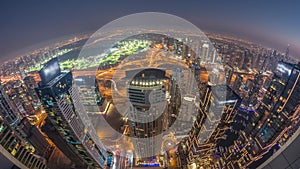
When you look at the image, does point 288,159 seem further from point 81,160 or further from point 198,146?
point 81,160

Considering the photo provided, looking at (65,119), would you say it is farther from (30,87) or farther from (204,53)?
(204,53)

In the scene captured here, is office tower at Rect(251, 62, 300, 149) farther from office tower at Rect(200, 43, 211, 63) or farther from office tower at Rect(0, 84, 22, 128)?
office tower at Rect(0, 84, 22, 128)

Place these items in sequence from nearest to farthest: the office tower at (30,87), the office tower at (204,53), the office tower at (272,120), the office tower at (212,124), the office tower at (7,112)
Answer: the office tower at (272,120) < the office tower at (212,124) < the office tower at (7,112) < the office tower at (30,87) < the office tower at (204,53)

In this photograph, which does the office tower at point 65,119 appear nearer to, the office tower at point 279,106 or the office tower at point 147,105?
the office tower at point 147,105

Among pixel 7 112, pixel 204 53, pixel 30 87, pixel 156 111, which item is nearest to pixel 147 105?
pixel 156 111

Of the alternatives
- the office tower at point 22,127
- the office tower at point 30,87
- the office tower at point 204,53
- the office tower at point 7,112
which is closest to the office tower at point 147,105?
the office tower at point 22,127

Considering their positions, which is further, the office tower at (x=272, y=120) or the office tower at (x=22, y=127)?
the office tower at (x=22, y=127)

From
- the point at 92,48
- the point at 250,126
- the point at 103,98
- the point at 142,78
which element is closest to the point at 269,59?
the point at 250,126

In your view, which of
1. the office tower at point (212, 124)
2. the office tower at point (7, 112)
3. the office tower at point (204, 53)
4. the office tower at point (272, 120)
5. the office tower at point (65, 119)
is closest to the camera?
the office tower at point (272, 120)
